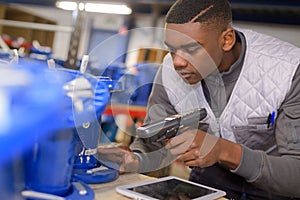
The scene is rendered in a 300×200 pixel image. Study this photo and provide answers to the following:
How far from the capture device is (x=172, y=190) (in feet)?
2.53

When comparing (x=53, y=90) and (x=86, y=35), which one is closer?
(x=53, y=90)

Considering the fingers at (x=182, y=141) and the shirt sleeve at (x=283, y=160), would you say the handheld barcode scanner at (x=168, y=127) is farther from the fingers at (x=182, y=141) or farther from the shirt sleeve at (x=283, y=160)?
the shirt sleeve at (x=283, y=160)

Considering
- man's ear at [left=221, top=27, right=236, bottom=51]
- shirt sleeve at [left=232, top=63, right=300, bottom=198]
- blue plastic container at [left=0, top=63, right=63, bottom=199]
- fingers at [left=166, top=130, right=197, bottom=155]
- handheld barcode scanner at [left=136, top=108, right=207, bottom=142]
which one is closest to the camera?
blue plastic container at [left=0, top=63, right=63, bottom=199]

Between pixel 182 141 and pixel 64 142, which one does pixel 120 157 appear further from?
pixel 64 142

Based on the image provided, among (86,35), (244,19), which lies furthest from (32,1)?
(86,35)

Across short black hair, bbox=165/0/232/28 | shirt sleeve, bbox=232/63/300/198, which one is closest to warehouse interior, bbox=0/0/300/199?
short black hair, bbox=165/0/232/28

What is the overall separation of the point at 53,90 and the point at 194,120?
0.44 metres

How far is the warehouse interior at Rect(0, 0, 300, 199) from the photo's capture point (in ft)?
4.10

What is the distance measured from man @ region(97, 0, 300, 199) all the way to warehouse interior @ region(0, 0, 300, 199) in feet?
0.41

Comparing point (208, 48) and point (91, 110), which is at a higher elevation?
point (208, 48)

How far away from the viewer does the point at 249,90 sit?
1.09 meters

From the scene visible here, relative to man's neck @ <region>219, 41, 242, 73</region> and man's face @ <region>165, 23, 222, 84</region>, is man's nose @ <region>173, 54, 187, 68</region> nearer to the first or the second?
man's face @ <region>165, 23, 222, 84</region>

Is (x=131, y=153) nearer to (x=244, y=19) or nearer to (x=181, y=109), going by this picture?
(x=181, y=109)

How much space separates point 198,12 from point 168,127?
1.34 feet
